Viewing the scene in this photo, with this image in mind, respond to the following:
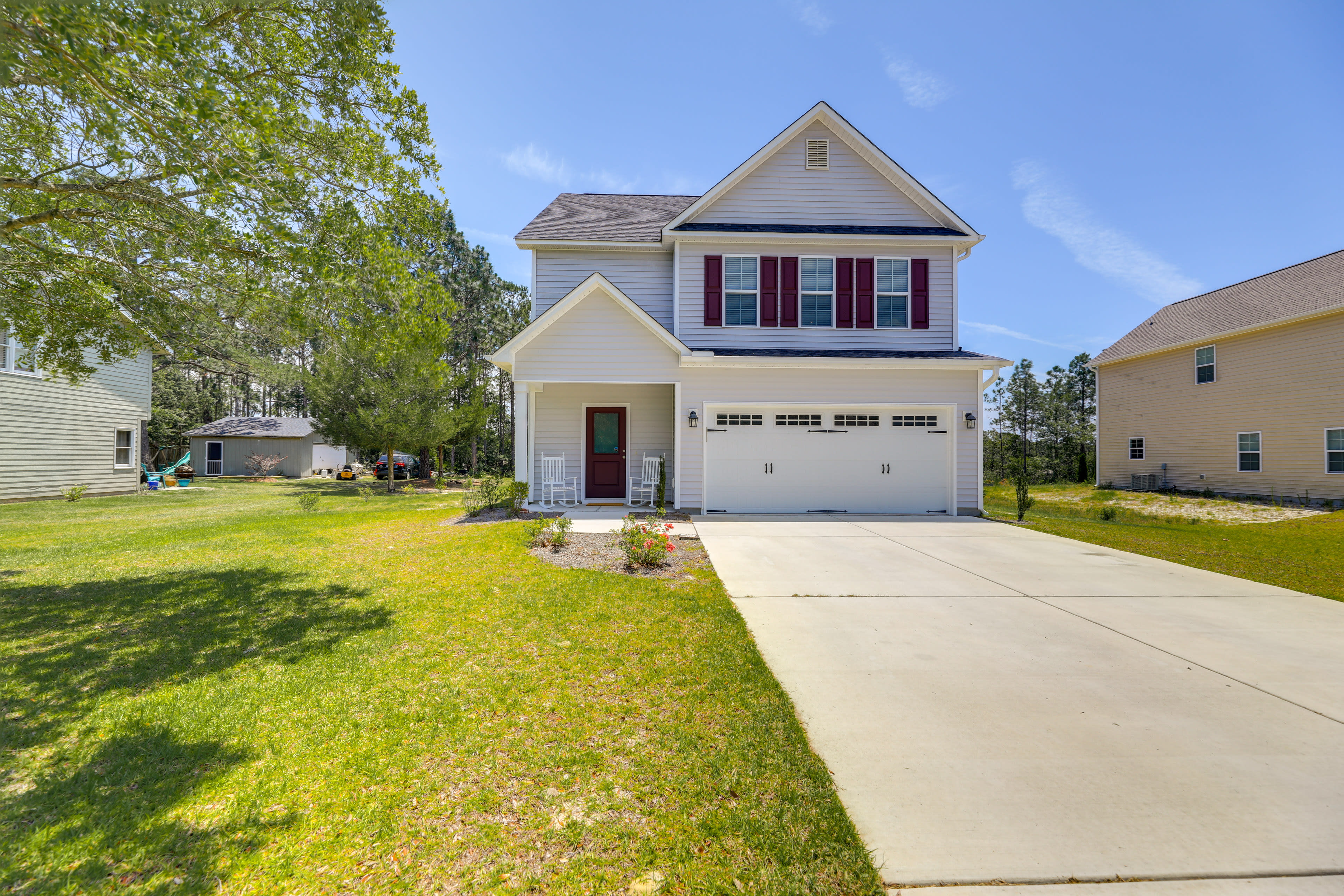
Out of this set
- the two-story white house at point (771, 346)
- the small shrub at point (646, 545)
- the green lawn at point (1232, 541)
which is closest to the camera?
the small shrub at point (646, 545)

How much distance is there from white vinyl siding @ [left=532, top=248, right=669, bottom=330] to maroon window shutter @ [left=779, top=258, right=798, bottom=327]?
2.67 metres

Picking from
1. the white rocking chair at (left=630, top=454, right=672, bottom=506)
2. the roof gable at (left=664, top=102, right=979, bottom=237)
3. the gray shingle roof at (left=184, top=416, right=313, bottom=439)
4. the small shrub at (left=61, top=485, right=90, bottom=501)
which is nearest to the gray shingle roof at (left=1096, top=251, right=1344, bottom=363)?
the roof gable at (left=664, top=102, right=979, bottom=237)

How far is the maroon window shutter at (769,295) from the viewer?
12.7m

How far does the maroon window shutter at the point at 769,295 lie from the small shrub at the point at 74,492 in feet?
59.8

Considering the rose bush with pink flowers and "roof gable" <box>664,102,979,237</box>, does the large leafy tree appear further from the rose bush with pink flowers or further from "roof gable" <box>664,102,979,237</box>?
"roof gable" <box>664,102,979,237</box>

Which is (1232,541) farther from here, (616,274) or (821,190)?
(616,274)

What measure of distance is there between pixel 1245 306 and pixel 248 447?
143ft

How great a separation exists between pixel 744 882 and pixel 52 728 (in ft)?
12.7

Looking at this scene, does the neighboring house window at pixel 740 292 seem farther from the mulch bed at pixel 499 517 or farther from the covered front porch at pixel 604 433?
the mulch bed at pixel 499 517

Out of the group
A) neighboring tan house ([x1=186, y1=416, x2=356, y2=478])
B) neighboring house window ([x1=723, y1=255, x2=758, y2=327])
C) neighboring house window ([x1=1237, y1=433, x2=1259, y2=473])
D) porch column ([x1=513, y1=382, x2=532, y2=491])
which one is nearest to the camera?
porch column ([x1=513, y1=382, x2=532, y2=491])

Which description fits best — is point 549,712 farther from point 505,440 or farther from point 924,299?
point 505,440

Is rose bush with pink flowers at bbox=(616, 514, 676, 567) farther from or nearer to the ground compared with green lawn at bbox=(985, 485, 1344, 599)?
farther from the ground

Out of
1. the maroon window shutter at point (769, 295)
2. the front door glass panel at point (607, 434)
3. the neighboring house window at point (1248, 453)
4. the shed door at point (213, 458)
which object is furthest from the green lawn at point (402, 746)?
the shed door at point (213, 458)

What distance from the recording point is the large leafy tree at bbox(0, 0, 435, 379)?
377cm
